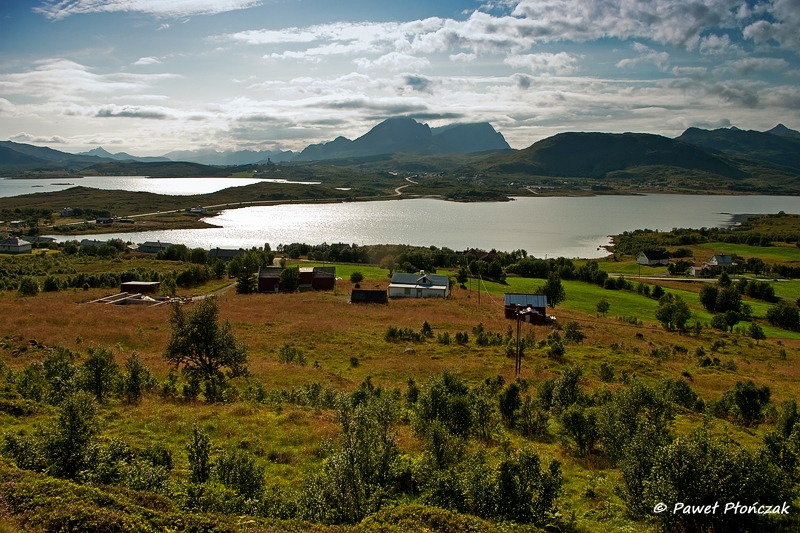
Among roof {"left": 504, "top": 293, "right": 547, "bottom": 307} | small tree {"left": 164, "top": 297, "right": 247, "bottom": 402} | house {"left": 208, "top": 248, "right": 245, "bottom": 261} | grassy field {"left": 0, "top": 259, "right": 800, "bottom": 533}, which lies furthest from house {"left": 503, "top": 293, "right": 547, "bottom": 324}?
house {"left": 208, "top": 248, "right": 245, "bottom": 261}

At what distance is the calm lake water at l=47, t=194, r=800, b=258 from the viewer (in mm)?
110500

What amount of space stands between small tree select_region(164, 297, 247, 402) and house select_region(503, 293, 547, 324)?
93.8ft

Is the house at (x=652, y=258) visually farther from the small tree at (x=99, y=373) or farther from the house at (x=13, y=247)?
the house at (x=13, y=247)

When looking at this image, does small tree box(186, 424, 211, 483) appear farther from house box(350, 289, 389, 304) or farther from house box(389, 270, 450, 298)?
house box(389, 270, 450, 298)

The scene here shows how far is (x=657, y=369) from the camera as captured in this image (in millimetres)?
29578

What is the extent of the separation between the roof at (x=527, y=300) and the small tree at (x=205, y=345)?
3037 centimetres

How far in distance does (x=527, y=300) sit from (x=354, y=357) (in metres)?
22.2

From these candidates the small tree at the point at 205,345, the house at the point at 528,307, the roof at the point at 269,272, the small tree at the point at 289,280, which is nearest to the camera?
the small tree at the point at 205,345

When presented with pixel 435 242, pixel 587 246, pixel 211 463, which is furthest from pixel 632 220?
pixel 211 463

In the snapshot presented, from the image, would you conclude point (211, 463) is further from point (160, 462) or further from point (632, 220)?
point (632, 220)

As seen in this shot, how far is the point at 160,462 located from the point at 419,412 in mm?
7996

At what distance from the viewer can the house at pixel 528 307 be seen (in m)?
44.6

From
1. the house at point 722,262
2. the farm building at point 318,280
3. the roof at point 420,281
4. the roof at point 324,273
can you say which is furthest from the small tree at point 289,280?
the house at point 722,262

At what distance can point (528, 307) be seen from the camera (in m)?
44.5
